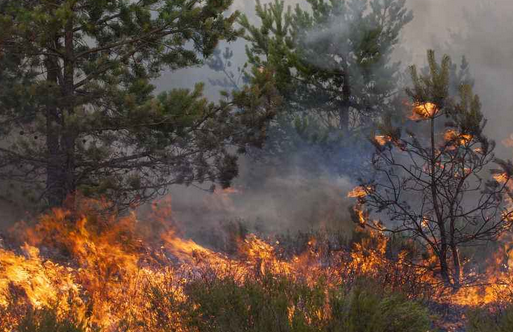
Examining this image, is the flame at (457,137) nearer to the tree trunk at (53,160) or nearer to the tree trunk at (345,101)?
the tree trunk at (53,160)

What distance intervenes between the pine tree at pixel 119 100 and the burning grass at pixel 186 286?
102cm

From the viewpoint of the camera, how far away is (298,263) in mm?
9914

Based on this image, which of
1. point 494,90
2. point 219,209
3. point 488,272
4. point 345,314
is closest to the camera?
point 345,314

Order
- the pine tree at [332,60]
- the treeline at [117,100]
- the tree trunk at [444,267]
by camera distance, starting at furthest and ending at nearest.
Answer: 1. the pine tree at [332,60]
2. the treeline at [117,100]
3. the tree trunk at [444,267]

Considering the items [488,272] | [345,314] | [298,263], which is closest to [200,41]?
[298,263]

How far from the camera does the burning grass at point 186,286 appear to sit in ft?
14.8

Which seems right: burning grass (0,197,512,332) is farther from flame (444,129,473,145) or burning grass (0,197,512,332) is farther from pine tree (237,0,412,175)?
pine tree (237,0,412,175)

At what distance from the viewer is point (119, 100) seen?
395 inches

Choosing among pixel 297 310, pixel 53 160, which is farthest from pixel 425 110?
pixel 53 160

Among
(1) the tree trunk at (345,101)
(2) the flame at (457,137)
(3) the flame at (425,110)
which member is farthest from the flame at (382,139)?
(1) the tree trunk at (345,101)

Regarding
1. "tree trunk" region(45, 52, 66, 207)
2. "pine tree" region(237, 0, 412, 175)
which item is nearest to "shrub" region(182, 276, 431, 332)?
"tree trunk" region(45, 52, 66, 207)

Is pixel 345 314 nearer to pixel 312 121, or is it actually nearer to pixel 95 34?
pixel 95 34

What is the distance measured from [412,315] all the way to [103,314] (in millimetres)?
3740

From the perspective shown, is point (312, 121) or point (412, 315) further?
point (312, 121)
